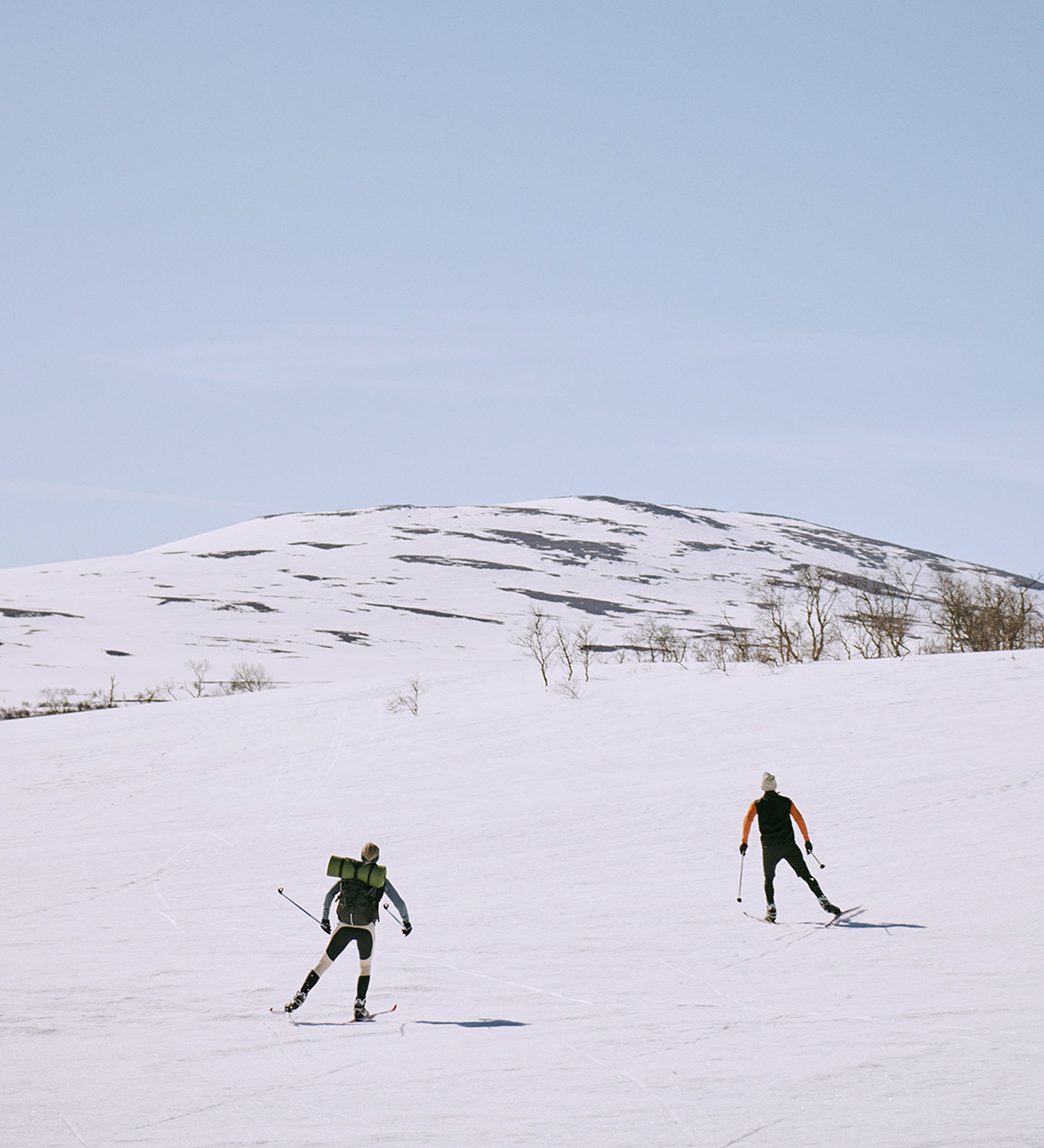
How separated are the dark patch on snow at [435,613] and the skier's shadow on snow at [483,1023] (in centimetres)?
9774

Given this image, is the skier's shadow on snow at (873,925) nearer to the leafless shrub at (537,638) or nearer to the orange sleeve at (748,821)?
the orange sleeve at (748,821)

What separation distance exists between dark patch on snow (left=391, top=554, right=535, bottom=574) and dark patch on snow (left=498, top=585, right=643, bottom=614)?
450 inches

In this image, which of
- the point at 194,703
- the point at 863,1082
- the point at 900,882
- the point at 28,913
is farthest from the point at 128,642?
the point at 863,1082

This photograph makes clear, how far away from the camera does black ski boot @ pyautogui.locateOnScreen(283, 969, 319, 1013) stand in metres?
9.02

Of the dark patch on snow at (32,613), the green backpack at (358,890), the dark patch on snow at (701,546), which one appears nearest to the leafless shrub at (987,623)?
the green backpack at (358,890)

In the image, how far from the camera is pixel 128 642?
85.7m

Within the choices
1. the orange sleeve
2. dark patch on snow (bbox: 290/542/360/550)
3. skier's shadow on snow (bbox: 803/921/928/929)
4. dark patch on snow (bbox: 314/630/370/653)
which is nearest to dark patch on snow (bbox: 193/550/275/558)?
dark patch on snow (bbox: 290/542/360/550)

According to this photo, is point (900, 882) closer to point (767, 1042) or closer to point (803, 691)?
point (767, 1042)

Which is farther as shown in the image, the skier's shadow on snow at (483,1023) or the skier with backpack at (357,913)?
the skier with backpack at (357,913)

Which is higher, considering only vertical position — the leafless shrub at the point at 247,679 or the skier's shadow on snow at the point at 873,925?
the leafless shrub at the point at 247,679

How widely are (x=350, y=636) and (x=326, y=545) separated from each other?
59713 mm

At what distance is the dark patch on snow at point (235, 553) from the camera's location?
139625 mm

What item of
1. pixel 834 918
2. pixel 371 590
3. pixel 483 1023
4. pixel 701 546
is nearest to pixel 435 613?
pixel 371 590

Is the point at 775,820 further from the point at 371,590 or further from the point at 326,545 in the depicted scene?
the point at 326,545
